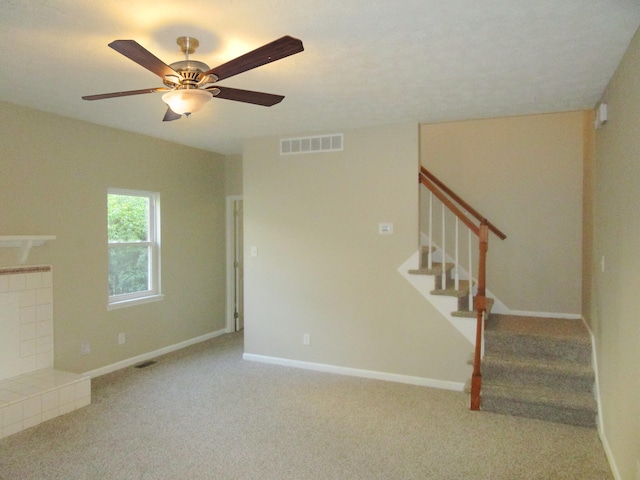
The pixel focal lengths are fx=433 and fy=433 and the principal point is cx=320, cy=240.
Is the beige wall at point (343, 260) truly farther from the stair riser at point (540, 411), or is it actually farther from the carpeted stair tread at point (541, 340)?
the stair riser at point (540, 411)

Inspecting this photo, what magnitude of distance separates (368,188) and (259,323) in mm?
1939

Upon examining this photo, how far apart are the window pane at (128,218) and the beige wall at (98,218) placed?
0.19 metres

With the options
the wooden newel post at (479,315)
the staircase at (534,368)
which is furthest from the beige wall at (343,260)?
the wooden newel post at (479,315)

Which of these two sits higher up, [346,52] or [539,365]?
[346,52]

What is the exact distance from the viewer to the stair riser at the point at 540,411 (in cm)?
322

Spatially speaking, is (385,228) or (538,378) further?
(385,228)

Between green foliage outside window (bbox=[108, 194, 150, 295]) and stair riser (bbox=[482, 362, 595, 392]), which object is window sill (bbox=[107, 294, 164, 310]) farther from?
stair riser (bbox=[482, 362, 595, 392])

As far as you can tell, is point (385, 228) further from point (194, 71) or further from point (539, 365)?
point (194, 71)

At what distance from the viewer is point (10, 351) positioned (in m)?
3.50

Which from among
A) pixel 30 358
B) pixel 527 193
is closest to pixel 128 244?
pixel 30 358

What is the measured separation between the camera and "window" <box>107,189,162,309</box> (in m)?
4.53

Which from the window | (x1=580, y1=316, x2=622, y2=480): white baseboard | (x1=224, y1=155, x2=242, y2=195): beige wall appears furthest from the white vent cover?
(x1=580, y1=316, x2=622, y2=480): white baseboard

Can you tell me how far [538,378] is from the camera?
3.59 m

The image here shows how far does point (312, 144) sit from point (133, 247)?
226 cm
